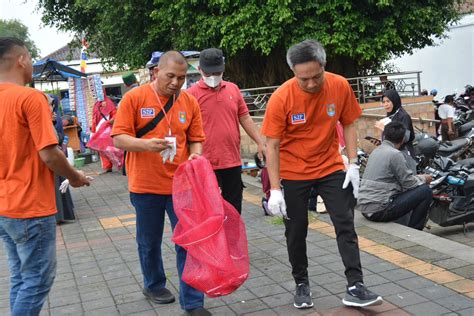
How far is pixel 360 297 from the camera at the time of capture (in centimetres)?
379

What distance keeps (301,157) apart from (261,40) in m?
11.0

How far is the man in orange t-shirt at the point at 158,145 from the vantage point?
Result: 3820 millimetres

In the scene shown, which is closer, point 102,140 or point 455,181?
point 455,181

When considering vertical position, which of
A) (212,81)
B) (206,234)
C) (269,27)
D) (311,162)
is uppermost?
(269,27)

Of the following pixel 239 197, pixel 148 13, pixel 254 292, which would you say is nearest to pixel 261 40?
pixel 148 13

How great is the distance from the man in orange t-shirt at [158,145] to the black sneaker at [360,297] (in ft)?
3.11

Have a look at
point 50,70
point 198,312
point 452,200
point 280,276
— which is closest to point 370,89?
point 50,70

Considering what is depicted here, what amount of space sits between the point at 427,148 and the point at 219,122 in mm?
5080

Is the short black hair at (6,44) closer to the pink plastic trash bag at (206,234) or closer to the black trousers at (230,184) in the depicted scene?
the pink plastic trash bag at (206,234)

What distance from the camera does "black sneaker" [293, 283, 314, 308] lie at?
13.0ft

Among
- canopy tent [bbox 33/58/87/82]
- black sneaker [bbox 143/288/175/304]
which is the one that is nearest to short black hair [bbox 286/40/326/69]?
black sneaker [bbox 143/288/175/304]

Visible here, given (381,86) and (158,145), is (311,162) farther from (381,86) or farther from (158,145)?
(381,86)

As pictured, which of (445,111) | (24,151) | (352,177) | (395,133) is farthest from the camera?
(445,111)

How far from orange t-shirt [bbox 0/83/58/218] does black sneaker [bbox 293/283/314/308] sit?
1.77 metres
